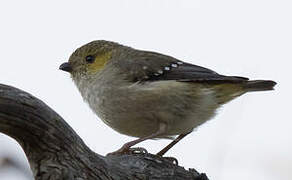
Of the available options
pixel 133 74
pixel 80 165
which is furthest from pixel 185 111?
pixel 80 165

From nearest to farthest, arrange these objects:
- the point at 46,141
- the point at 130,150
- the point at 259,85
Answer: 1. the point at 46,141
2. the point at 130,150
3. the point at 259,85

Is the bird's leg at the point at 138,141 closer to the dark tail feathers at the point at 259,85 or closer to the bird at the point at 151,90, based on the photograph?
the bird at the point at 151,90

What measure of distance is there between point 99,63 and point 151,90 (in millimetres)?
1046

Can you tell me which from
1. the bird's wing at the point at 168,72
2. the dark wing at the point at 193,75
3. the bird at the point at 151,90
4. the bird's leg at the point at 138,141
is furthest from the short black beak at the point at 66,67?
the bird's leg at the point at 138,141

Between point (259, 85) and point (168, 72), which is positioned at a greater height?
point (168, 72)

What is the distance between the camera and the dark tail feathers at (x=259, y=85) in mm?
6375

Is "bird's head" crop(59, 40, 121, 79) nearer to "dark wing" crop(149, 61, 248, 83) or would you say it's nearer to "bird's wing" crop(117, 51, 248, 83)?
"bird's wing" crop(117, 51, 248, 83)

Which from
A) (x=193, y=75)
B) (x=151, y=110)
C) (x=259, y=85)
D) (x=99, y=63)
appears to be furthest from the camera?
(x=99, y=63)

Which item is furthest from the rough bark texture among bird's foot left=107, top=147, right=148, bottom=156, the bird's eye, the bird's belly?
the bird's eye

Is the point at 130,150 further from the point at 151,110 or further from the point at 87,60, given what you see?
the point at 87,60

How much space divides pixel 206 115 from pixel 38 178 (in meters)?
2.72

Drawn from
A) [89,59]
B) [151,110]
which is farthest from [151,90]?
[89,59]

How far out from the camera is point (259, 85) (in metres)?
6.43

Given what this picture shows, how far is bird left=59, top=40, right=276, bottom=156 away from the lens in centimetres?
584
